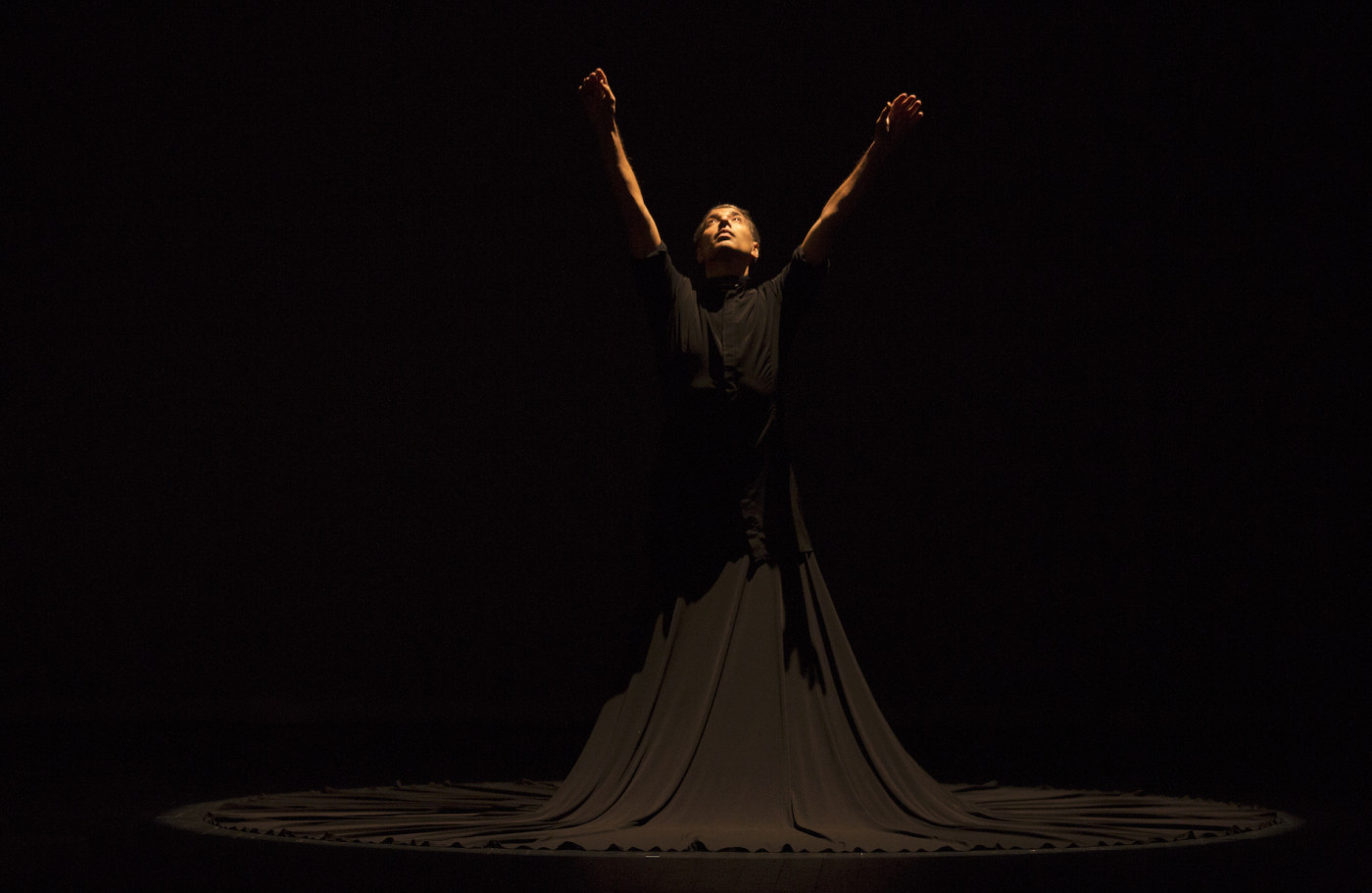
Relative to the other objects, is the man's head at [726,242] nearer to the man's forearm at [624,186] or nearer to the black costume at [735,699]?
the black costume at [735,699]

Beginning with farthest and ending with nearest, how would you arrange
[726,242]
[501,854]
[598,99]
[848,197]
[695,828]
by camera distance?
[726,242], [848,197], [598,99], [695,828], [501,854]

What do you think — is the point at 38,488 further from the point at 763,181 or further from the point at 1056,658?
the point at 1056,658

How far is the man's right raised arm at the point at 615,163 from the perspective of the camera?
3.13 metres

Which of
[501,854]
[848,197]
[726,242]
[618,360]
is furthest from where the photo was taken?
[618,360]

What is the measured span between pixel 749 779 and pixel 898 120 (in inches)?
51.9

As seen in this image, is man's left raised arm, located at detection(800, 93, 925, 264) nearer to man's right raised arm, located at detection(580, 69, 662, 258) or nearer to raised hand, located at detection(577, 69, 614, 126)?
man's right raised arm, located at detection(580, 69, 662, 258)

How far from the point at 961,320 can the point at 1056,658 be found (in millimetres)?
1153

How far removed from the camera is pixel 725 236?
3377 mm

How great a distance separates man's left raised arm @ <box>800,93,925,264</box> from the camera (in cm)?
320

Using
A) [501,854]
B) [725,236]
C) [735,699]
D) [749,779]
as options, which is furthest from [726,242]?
[501,854]

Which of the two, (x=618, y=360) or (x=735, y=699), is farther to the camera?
(x=618, y=360)

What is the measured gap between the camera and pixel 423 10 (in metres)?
5.59

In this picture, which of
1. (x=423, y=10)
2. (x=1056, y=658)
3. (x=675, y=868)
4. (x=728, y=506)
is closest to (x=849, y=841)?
(x=675, y=868)

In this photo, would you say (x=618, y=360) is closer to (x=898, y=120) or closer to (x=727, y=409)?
(x=727, y=409)
